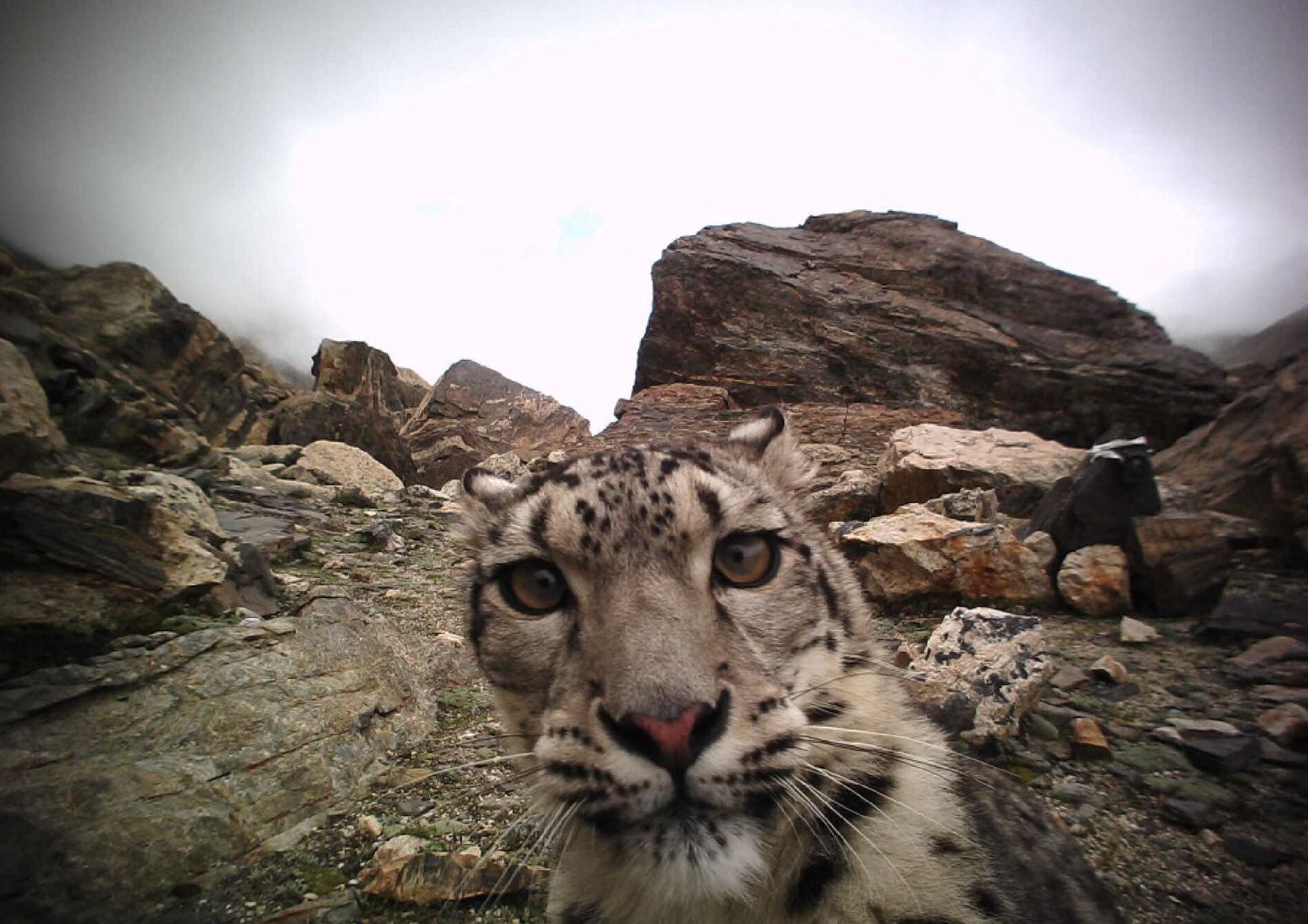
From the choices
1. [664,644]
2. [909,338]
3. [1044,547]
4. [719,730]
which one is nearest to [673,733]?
[719,730]

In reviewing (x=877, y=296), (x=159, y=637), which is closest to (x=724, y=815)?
(x=159, y=637)

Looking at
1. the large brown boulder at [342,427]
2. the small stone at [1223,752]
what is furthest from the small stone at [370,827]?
the large brown boulder at [342,427]

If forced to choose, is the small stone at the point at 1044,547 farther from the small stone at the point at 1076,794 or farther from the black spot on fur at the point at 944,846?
the black spot on fur at the point at 944,846

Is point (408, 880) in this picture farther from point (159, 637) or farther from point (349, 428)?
point (349, 428)

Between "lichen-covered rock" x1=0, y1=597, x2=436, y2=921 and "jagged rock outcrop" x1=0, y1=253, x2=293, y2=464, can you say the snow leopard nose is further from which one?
"jagged rock outcrop" x1=0, y1=253, x2=293, y2=464

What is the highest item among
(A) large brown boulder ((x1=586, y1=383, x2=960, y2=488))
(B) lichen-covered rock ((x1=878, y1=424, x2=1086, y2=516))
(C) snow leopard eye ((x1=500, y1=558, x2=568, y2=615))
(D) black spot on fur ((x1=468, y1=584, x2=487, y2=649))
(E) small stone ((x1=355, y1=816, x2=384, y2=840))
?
(A) large brown boulder ((x1=586, y1=383, x2=960, y2=488))

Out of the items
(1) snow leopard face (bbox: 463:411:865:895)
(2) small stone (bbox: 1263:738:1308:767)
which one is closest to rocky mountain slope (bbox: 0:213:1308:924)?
(2) small stone (bbox: 1263:738:1308:767)

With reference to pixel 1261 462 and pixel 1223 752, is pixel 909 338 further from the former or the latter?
pixel 1223 752
